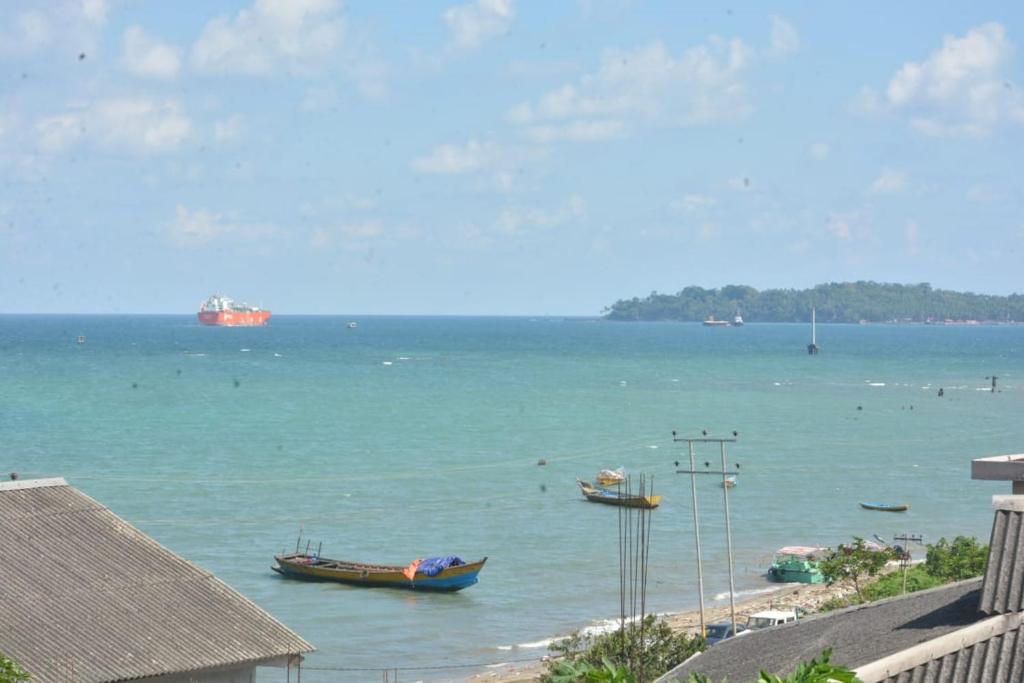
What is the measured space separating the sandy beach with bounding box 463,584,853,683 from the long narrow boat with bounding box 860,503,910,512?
16468mm

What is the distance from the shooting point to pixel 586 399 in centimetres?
12519

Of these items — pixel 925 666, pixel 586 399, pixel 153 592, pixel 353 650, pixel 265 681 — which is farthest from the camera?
pixel 586 399

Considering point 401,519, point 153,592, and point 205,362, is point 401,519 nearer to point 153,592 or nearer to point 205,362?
point 153,592

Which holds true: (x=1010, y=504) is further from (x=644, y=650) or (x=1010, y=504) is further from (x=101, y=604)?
(x=644, y=650)

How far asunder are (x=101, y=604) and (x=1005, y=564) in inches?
410

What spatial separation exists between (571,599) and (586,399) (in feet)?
259

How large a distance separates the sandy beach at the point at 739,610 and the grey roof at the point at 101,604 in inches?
723

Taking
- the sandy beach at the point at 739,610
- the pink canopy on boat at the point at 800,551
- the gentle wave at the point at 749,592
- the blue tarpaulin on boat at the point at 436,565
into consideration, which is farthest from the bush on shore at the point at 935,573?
the blue tarpaulin on boat at the point at 436,565

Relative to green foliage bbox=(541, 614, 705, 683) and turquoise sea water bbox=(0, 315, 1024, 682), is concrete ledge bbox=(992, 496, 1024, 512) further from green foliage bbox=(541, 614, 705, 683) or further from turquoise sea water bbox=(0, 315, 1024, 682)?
turquoise sea water bbox=(0, 315, 1024, 682)

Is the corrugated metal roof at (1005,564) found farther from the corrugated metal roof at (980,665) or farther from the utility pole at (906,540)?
the utility pole at (906,540)

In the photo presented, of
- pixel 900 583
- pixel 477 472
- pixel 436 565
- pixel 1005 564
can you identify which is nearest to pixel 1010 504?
pixel 1005 564

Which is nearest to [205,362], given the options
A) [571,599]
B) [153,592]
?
[571,599]

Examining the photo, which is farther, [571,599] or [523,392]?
[523,392]

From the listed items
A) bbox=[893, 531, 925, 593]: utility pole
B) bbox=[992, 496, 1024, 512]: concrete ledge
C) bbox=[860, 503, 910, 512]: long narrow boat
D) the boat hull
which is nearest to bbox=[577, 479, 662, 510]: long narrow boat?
bbox=[860, 503, 910, 512]: long narrow boat
